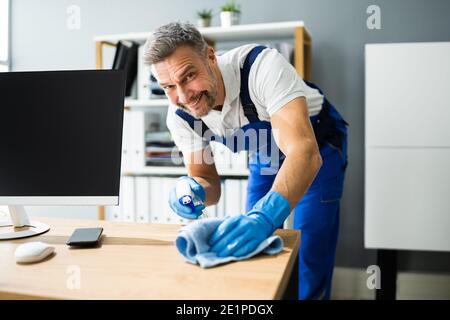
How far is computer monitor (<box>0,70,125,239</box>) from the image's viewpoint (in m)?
1.07

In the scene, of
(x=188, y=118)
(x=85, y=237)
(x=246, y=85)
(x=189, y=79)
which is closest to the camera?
(x=85, y=237)

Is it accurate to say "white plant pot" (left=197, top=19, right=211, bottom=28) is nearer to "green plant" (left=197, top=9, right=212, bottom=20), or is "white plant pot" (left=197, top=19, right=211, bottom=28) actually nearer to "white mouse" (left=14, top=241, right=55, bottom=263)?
"green plant" (left=197, top=9, right=212, bottom=20)

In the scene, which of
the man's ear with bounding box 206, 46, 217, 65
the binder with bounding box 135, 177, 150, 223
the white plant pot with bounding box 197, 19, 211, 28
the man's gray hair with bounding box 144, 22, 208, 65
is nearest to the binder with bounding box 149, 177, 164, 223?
the binder with bounding box 135, 177, 150, 223

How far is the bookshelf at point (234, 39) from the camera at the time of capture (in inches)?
88.0

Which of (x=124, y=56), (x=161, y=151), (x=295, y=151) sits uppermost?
(x=124, y=56)

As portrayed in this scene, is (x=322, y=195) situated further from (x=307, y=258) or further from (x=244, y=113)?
(x=244, y=113)

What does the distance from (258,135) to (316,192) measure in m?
0.31

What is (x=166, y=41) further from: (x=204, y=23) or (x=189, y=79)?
(x=204, y=23)

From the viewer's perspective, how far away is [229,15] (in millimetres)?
2463

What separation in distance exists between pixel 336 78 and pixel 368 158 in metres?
0.65

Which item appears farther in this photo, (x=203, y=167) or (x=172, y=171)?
(x=172, y=171)

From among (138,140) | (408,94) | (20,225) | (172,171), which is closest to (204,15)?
(138,140)

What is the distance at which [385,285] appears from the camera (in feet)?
7.43

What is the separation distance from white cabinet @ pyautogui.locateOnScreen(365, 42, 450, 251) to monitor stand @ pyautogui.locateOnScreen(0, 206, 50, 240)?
151 centimetres
